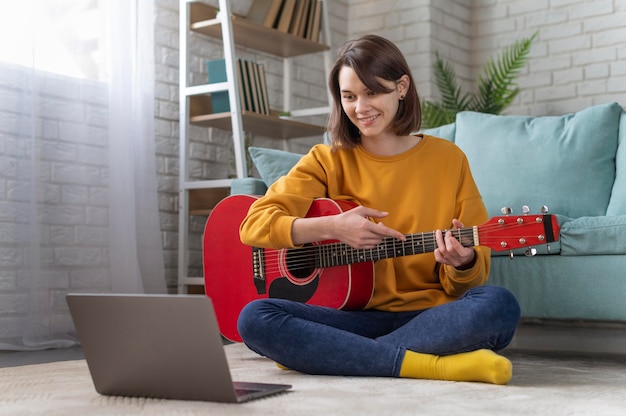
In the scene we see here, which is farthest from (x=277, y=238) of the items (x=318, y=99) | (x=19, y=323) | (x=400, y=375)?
(x=318, y=99)

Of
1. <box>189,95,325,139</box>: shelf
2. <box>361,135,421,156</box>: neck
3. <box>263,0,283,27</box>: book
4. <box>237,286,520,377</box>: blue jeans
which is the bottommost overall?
<box>237,286,520,377</box>: blue jeans

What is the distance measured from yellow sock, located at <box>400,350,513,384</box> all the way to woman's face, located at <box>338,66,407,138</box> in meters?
0.55

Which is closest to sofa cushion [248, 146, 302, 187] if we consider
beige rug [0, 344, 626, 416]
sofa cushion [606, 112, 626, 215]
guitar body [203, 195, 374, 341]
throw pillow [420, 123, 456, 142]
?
guitar body [203, 195, 374, 341]

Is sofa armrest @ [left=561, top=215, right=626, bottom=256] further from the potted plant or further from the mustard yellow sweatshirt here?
the potted plant

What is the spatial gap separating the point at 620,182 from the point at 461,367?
129 cm

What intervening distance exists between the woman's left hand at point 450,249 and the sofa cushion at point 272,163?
45.0 inches

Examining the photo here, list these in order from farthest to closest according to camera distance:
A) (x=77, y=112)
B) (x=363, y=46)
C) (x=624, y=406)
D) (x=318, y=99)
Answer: (x=318, y=99), (x=77, y=112), (x=363, y=46), (x=624, y=406)

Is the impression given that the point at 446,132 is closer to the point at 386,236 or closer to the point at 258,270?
the point at 258,270

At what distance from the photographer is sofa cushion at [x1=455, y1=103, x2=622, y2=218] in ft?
9.21

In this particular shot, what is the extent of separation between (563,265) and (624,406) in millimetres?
960

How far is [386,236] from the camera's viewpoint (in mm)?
1853

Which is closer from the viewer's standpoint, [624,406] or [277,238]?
[624,406]

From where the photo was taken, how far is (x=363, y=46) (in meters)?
2.00

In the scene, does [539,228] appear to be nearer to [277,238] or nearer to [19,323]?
[277,238]
